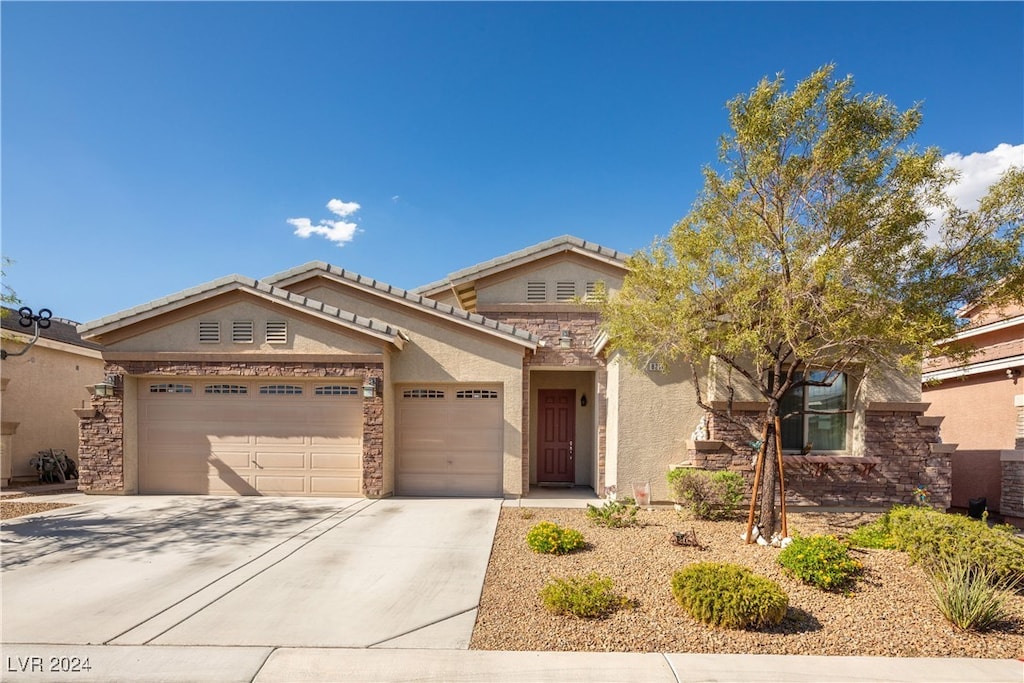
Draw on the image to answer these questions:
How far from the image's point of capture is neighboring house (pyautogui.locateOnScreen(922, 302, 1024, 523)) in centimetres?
1068

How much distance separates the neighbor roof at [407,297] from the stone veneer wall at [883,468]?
14.9 ft

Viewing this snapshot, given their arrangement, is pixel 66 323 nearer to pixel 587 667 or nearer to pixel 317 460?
pixel 317 460

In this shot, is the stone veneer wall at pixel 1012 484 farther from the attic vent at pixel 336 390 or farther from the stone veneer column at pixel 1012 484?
the attic vent at pixel 336 390

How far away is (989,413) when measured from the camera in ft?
42.4

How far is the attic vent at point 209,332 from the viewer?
11.3m

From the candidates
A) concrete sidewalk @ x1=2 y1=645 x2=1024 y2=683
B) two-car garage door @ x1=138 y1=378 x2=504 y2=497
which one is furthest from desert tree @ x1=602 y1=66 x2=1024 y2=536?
two-car garage door @ x1=138 y1=378 x2=504 y2=497

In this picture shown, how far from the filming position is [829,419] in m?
10.2

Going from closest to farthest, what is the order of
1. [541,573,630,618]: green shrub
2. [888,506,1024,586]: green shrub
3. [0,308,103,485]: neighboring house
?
1. [541,573,630,618]: green shrub
2. [888,506,1024,586]: green shrub
3. [0,308,103,485]: neighboring house

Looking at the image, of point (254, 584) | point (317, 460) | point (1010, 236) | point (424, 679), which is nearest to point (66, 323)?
point (317, 460)

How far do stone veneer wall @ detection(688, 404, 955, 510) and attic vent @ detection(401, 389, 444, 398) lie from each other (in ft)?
18.8

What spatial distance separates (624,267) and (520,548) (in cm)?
808

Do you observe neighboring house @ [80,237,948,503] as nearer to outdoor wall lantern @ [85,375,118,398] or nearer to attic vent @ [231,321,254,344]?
attic vent @ [231,321,254,344]

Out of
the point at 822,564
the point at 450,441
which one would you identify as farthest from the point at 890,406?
the point at 450,441

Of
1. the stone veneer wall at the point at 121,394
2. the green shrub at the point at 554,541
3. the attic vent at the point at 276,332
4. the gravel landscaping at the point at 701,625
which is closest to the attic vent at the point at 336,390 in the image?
the stone veneer wall at the point at 121,394
